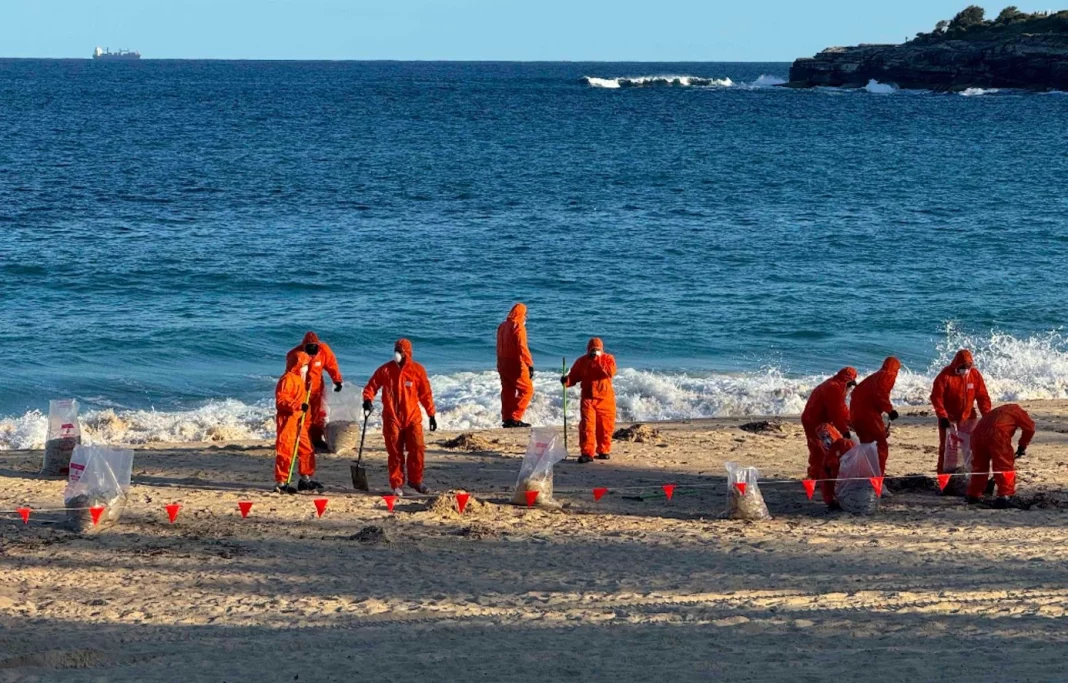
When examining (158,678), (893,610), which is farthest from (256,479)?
(893,610)

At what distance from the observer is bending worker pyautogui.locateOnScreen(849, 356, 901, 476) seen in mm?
11805

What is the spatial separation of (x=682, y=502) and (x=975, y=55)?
94.9 meters

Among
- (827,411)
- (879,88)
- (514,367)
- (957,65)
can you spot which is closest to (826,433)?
(827,411)

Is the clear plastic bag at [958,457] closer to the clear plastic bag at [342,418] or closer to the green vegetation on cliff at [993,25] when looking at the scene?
the clear plastic bag at [342,418]

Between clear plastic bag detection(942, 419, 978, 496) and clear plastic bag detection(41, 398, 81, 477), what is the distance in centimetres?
787

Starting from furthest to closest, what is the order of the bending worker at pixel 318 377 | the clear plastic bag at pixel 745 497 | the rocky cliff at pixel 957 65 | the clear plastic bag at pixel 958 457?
the rocky cliff at pixel 957 65, the bending worker at pixel 318 377, the clear plastic bag at pixel 958 457, the clear plastic bag at pixel 745 497

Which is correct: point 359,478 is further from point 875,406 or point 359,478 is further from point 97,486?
point 875,406

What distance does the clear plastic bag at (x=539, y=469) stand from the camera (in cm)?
1151

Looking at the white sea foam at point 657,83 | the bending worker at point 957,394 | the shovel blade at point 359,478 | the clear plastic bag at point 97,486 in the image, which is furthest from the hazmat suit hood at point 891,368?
the white sea foam at point 657,83

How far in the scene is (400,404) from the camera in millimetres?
11844

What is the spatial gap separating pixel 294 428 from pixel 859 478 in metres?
4.79

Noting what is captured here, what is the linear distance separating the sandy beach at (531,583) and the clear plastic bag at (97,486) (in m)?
0.18

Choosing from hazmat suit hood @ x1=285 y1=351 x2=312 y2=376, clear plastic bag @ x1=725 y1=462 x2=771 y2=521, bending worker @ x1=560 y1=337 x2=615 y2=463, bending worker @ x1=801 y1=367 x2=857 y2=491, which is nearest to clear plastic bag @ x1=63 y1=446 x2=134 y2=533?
hazmat suit hood @ x1=285 y1=351 x2=312 y2=376

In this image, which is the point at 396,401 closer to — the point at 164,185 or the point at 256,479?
the point at 256,479
